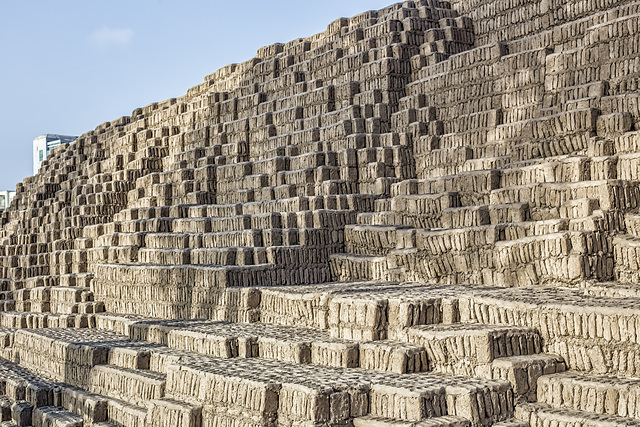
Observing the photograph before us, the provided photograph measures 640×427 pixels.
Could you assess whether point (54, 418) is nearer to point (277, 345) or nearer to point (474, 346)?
point (277, 345)

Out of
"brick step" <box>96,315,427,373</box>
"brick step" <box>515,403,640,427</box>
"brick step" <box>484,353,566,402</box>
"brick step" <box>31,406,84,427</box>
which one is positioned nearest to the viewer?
"brick step" <box>515,403,640,427</box>

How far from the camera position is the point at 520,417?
997 centimetres

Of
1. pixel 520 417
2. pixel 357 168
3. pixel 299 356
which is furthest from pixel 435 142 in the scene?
pixel 520 417

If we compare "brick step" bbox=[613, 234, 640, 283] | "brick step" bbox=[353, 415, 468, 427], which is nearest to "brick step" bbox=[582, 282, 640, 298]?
"brick step" bbox=[613, 234, 640, 283]

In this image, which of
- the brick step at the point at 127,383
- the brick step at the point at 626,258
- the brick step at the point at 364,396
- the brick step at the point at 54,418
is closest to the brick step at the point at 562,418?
the brick step at the point at 364,396

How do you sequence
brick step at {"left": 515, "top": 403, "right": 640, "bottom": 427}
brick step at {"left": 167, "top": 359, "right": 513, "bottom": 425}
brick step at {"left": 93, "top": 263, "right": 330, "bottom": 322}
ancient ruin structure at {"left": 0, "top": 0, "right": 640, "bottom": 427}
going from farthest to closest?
brick step at {"left": 93, "top": 263, "right": 330, "bottom": 322} → ancient ruin structure at {"left": 0, "top": 0, "right": 640, "bottom": 427} → brick step at {"left": 167, "top": 359, "right": 513, "bottom": 425} → brick step at {"left": 515, "top": 403, "right": 640, "bottom": 427}

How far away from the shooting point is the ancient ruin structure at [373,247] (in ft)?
34.6

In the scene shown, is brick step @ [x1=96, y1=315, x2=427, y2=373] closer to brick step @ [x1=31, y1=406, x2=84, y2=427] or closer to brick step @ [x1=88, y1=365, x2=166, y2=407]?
brick step @ [x1=88, y1=365, x2=166, y2=407]

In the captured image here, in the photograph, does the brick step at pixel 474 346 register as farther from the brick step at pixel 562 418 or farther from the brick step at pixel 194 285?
the brick step at pixel 194 285

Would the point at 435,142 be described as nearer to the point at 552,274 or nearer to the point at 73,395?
the point at 552,274

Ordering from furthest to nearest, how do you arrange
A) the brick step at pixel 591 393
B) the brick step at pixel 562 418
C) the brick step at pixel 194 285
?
the brick step at pixel 194 285 → the brick step at pixel 591 393 → the brick step at pixel 562 418

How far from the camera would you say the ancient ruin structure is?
10.5m

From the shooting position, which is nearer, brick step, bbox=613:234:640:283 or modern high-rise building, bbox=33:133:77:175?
brick step, bbox=613:234:640:283

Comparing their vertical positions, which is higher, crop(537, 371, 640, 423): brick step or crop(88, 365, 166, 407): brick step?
crop(537, 371, 640, 423): brick step
